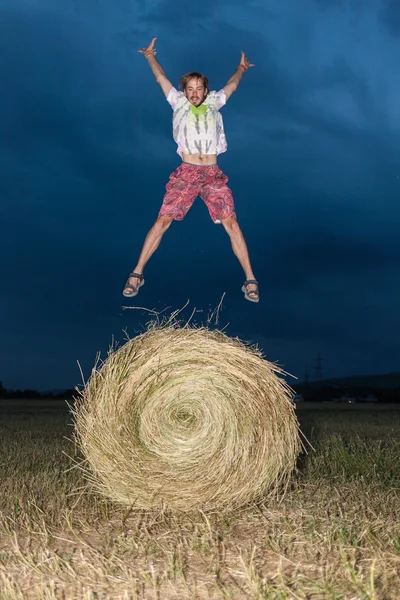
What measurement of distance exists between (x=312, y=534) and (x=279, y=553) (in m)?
0.65

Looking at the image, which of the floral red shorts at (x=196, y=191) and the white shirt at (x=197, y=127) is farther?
the floral red shorts at (x=196, y=191)

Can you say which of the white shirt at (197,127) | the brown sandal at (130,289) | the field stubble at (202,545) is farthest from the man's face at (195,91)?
the field stubble at (202,545)

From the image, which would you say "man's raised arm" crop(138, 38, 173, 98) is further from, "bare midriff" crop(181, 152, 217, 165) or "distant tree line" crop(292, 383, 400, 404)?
"distant tree line" crop(292, 383, 400, 404)

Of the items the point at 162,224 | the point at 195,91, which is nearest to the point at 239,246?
the point at 162,224

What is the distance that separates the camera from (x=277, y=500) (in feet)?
25.0

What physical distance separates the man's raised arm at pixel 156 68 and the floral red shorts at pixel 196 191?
0.75m

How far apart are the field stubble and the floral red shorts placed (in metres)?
2.83

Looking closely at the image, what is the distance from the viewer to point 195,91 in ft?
22.1

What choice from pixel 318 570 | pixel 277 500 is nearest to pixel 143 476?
Answer: pixel 277 500

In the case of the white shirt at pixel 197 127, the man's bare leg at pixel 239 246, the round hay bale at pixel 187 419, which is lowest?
the round hay bale at pixel 187 419

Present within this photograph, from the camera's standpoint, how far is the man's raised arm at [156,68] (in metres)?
7.05

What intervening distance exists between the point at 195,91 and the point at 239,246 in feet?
5.00

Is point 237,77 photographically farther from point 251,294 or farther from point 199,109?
point 251,294

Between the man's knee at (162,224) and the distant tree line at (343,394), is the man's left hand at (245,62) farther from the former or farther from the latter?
the distant tree line at (343,394)
